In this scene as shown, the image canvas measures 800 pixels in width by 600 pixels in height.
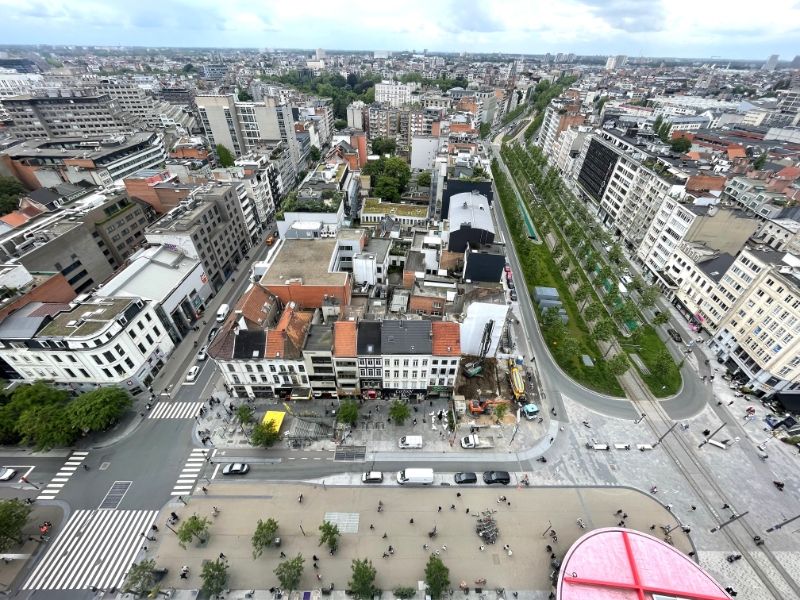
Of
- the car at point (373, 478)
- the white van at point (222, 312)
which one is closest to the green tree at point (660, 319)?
the car at point (373, 478)

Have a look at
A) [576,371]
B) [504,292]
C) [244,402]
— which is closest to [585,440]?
[576,371]

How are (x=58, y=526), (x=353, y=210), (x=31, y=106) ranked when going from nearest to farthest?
(x=58, y=526) → (x=353, y=210) → (x=31, y=106)

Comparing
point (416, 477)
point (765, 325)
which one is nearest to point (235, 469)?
point (416, 477)

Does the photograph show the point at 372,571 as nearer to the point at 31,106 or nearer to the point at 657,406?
the point at 657,406

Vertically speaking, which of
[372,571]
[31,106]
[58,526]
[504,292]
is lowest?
[58,526]

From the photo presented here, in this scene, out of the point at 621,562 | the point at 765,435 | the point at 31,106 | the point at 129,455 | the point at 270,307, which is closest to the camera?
the point at 621,562

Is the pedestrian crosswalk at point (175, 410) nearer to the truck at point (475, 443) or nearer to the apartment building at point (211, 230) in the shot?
the apartment building at point (211, 230)

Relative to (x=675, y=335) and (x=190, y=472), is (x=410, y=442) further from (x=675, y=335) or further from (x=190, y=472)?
(x=675, y=335)
